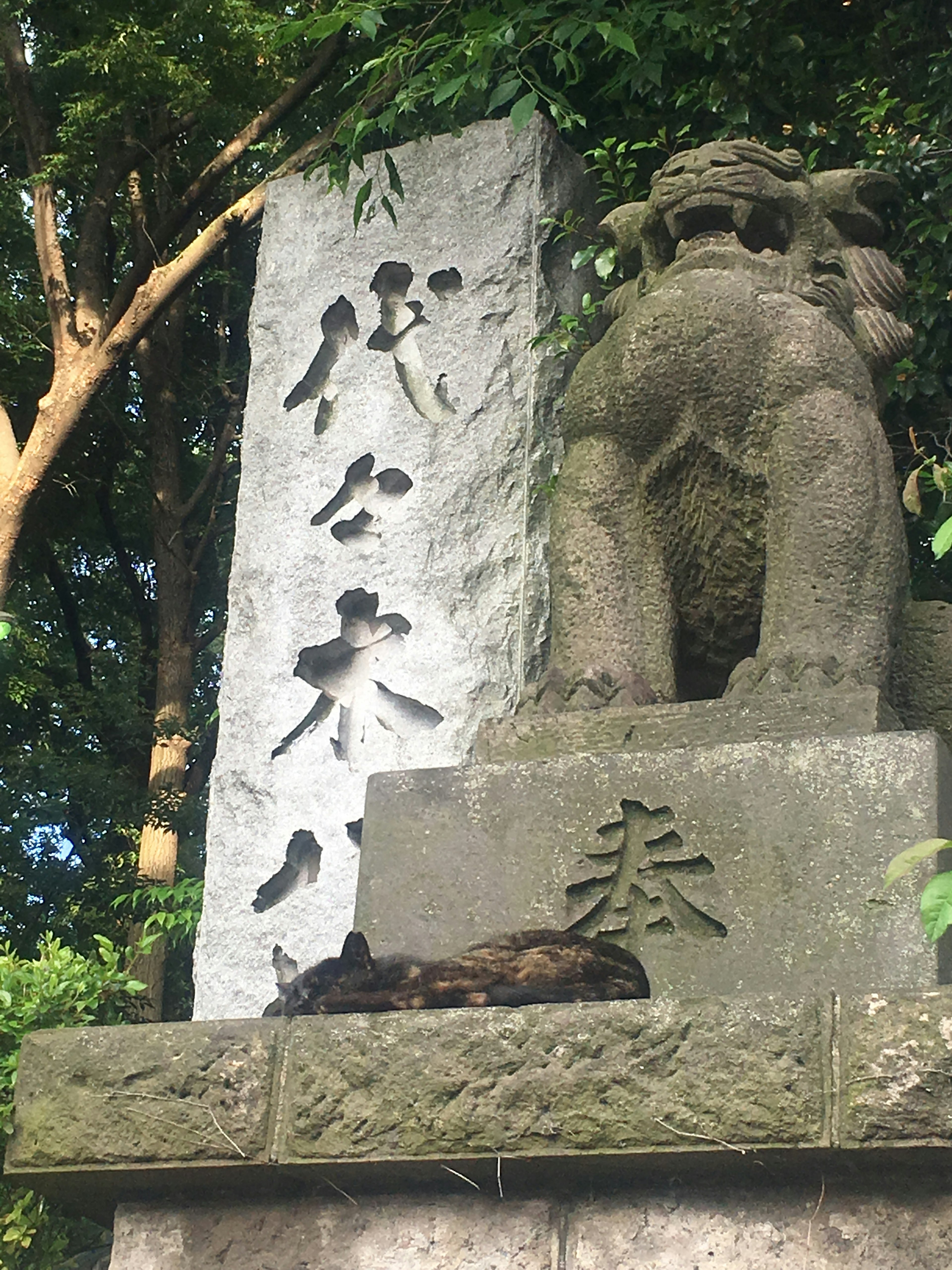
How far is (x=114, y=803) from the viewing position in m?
9.91

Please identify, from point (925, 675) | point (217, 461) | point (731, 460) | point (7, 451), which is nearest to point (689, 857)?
point (925, 675)

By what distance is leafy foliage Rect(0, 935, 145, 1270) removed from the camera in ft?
18.1

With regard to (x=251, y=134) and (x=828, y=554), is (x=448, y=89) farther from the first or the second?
(x=251, y=134)

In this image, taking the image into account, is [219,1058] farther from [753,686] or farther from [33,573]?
[33,573]

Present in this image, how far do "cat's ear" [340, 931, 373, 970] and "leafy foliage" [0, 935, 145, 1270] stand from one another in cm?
274

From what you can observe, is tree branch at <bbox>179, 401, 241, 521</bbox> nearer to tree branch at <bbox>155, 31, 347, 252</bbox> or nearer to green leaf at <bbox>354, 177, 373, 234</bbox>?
tree branch at <bbox>155, 31, 347, 252</bbox>

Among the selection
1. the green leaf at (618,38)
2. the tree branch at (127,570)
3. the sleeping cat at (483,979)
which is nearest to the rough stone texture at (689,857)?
the sleeping cat at (483,979)

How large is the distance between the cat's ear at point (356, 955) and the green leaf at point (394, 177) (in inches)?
122

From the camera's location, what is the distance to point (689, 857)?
3.13 meters

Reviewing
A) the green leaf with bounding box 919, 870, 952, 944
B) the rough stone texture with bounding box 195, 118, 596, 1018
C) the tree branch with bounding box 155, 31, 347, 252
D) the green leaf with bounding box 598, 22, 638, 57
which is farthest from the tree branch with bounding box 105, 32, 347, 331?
the green leaf with bounding box 919, 870, 952, 944

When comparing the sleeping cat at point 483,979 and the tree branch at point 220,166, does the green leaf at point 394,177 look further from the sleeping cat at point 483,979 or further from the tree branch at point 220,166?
the sleeping cat at point 483,979

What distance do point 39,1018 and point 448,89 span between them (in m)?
3.29

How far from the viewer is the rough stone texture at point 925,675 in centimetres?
368

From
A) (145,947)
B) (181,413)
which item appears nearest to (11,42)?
(181,413)
